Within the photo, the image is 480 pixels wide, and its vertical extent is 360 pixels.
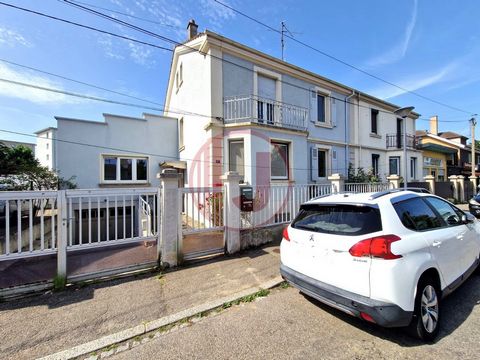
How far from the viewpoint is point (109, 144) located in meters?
11.5

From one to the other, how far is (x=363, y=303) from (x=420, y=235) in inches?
42.2

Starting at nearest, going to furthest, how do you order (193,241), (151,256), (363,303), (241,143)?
(363,303) < (151,256) < (193,241) < (241,143)

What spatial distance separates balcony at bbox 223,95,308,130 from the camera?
934 cm

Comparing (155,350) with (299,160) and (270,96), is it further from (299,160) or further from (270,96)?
(270,96)

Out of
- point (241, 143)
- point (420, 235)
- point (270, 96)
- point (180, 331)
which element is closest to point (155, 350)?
point (180, 331)

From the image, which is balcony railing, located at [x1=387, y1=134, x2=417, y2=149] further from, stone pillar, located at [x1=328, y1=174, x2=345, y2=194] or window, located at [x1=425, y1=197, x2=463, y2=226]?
window, located at [x1=425, y1=197, x2=463, y2=226]

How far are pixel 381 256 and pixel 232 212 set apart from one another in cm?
352

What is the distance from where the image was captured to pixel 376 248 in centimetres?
245

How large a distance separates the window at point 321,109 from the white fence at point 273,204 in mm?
6529

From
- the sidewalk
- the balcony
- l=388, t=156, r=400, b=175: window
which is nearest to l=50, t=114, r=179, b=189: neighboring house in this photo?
the balcony

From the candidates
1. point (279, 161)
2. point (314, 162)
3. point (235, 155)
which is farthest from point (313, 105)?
point (235, 155)

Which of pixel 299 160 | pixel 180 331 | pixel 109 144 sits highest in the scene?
pixel 109 144

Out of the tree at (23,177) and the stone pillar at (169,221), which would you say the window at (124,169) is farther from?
the stone pillar at (169,221)

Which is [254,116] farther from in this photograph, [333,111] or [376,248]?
[376,248]
